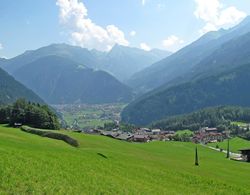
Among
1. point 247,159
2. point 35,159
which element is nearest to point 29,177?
point 35,159

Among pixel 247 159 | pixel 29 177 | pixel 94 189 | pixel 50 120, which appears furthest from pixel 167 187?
pixel 50 120

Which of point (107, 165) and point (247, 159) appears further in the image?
point (247, 159)

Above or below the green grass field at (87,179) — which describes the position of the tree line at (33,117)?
above

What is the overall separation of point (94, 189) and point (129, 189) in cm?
406

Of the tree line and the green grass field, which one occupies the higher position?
the tree line

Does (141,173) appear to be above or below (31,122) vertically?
below

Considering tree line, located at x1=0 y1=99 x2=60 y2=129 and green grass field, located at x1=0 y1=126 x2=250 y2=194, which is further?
tree line, located at x1=0 y1=99 x2=60 y2=129

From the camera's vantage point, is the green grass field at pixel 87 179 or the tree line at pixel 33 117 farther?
the tree line at pixel 33 117

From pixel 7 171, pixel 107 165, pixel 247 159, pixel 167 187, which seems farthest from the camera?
pixel 247 159

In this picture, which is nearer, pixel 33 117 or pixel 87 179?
pixel 87 179

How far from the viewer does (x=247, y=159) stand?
116 m

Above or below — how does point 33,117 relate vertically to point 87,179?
above

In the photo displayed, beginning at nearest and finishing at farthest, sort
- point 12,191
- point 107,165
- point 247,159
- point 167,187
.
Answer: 1. point 12,191
2. point 167,187
3. point 107,165
4. point 247,159

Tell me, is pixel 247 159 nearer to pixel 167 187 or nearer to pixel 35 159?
pixel 167 187
